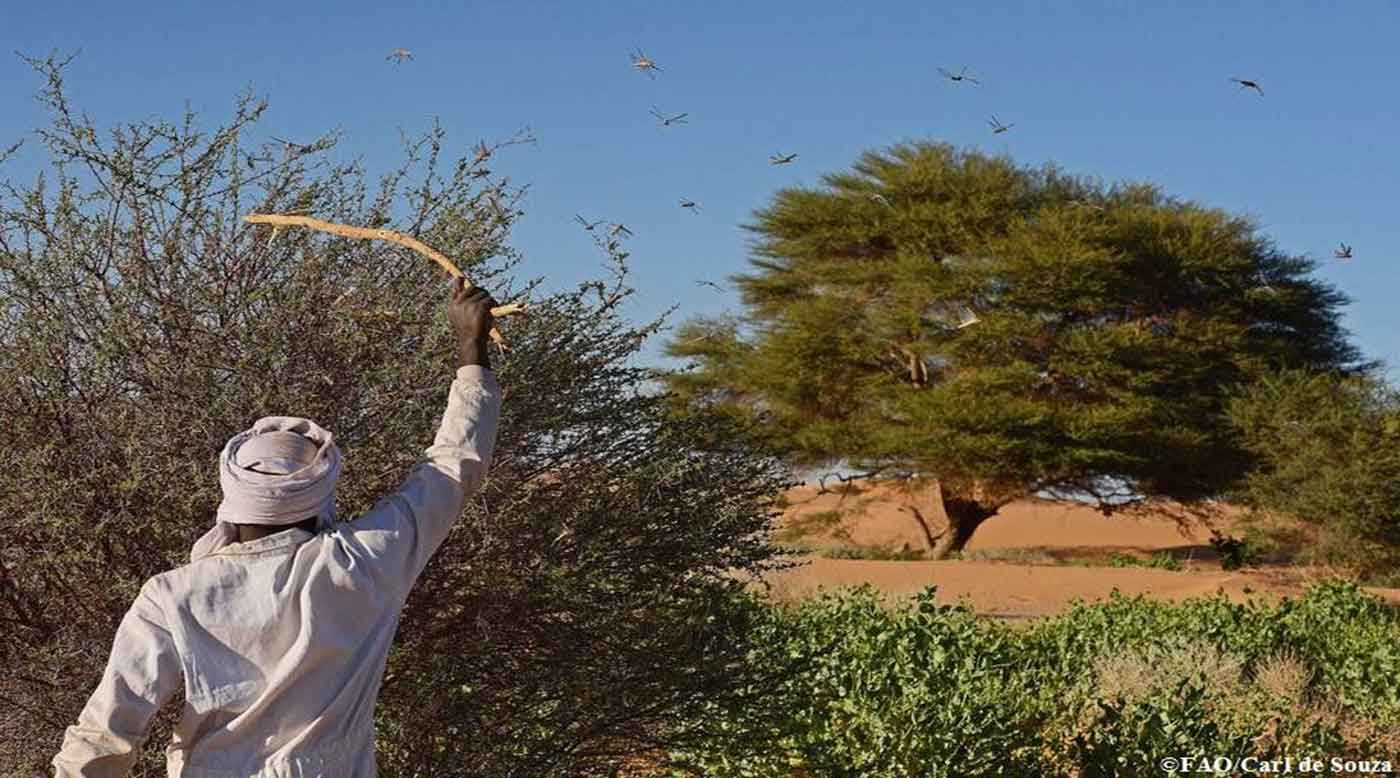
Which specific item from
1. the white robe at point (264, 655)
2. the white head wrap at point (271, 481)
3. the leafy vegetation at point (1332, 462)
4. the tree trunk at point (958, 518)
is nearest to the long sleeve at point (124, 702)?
the white robe at point (264, 655)

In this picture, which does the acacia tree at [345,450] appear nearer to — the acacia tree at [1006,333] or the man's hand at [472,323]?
the man's hand at [472,323]

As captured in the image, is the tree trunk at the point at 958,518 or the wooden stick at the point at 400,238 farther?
the tree trunk at the point at 958,518

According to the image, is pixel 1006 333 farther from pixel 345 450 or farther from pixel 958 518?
pixel 345 450

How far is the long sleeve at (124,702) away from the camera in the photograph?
9.84ft

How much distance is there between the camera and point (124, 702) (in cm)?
301

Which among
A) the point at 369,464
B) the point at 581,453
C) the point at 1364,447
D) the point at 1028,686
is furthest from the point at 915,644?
the point at 1364,447

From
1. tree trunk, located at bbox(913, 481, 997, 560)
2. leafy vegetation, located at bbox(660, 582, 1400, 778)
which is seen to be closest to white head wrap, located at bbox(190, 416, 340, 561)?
leafy vegetation, located at bbox(660, 582, 1400, 778)

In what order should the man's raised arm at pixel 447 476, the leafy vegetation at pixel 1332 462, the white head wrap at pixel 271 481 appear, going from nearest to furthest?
1. the white head wrap at pixel 271 481
2. the man's raised arm at pixel 447 476
3. the leafy vegetation at pixel 1332 462

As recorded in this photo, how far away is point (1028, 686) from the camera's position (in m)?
9.80

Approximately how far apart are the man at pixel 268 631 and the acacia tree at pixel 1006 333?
26.5m

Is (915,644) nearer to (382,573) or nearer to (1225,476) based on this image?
(382,573)

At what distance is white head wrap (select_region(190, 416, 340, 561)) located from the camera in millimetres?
3146

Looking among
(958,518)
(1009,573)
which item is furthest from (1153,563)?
(1009,573)

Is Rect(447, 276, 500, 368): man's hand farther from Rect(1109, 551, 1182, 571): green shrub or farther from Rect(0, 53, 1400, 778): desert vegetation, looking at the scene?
Rect(1109, 551, 1182, 571): green shrub
